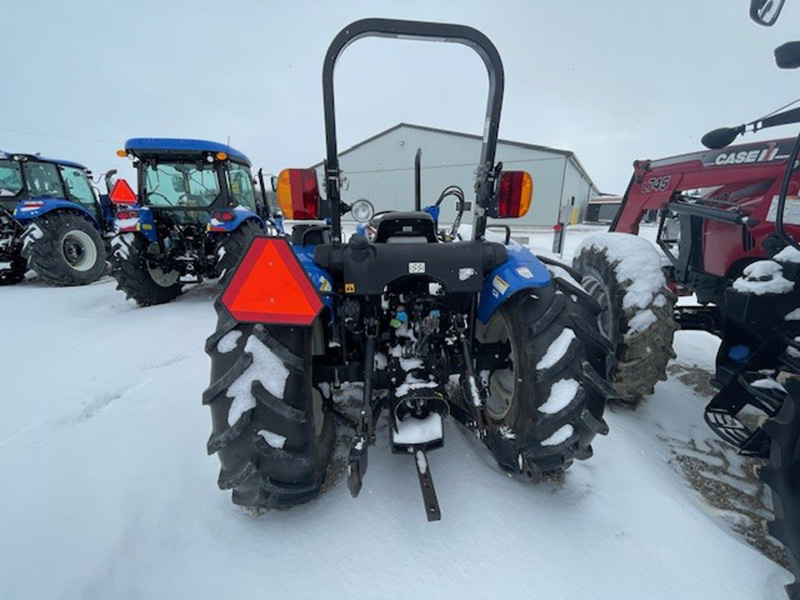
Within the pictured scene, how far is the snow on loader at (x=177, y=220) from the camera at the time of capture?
495 centimetres

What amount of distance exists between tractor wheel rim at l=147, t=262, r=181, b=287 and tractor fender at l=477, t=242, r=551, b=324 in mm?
5405

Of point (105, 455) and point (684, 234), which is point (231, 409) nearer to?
point (105, 455)

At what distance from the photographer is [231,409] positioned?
1310mm

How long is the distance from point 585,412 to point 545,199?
21906 millimetres

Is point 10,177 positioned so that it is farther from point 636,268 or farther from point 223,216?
point 636,268

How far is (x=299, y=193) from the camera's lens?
1.63 meters

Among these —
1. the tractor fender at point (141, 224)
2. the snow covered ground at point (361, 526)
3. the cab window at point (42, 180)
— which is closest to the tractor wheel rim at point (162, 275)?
the tractor fender at point (141, 224)

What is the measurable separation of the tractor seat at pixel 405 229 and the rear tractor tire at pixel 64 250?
741 cm

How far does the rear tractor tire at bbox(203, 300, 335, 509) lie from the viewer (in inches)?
51.6

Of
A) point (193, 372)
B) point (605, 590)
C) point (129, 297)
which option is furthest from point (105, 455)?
point (129, 297)

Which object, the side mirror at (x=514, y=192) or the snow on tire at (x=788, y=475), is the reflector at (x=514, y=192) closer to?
the side mirror at (x=514, y=192)

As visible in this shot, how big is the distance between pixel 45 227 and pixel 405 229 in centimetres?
763

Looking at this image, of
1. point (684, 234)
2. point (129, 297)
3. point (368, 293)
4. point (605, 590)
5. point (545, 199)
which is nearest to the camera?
point (605, 590)

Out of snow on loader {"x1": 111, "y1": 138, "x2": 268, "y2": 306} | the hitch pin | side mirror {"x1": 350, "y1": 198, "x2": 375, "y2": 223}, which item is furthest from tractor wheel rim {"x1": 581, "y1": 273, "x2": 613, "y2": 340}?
snow on loader {"x1": 111, "y1": 138, "x2": 268, "y2": 306}
